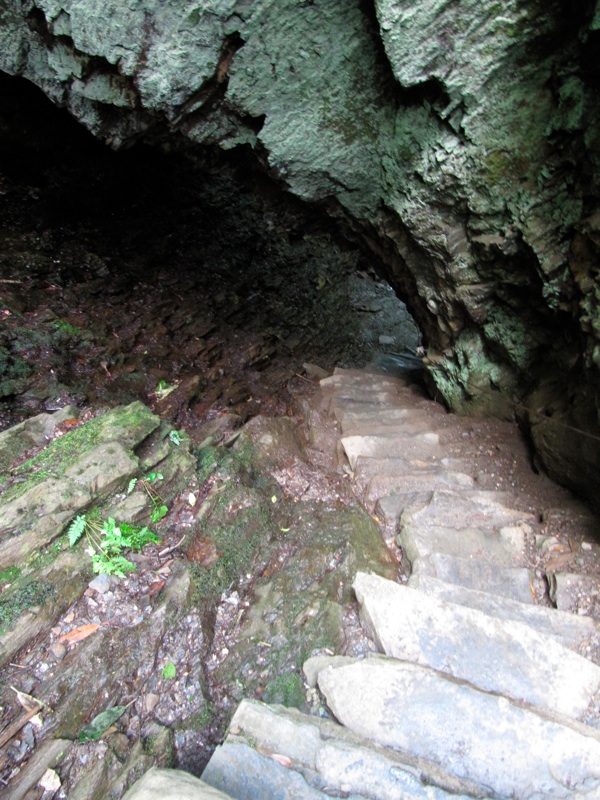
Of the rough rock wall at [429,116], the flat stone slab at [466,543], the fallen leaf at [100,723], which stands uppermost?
the rough rock wall at [429,116]

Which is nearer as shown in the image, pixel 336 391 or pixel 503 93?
pixel 503 93

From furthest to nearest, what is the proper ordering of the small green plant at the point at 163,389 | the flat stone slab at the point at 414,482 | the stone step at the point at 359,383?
the stone step at the point at 359,383 < the small green plant at the point at 163,389 < the flat stone slab at the point at 414,482

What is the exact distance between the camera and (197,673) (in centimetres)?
238

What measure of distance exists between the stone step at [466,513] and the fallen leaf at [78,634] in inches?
82.3

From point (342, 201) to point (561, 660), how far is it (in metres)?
4.15

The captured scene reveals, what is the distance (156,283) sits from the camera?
22.6ft

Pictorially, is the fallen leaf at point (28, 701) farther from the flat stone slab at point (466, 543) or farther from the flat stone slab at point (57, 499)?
the flat stone slab at point (466, 543)

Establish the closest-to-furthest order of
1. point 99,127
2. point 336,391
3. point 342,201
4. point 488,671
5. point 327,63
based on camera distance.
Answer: point 488,671 → point 327,63 → point 99,127 → point 342,201 → point 336,391

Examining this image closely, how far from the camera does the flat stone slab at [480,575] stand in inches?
116

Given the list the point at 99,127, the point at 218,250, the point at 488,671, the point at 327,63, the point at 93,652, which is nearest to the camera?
the point at 488,671

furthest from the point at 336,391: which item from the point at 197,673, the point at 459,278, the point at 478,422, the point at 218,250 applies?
the point at 197,673

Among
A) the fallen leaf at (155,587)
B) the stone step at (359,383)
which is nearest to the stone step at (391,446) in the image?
the stone step at (359,383)

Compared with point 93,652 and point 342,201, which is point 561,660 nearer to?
point 93,652

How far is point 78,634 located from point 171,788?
118 centimetres
